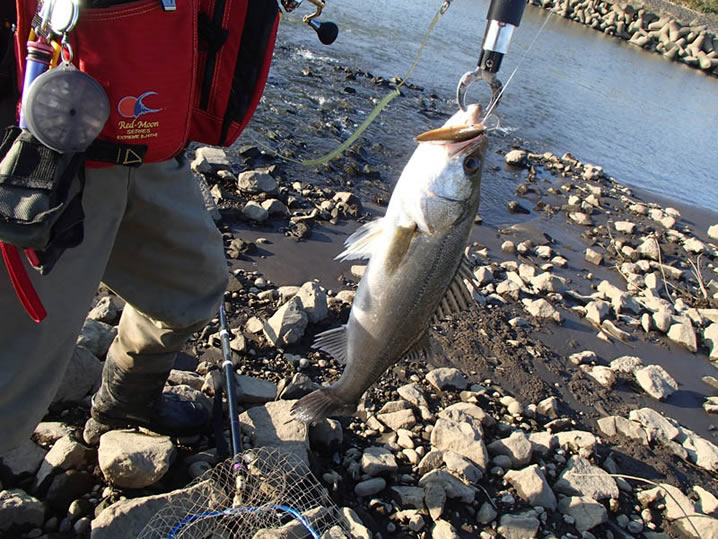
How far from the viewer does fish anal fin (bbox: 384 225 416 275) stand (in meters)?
2.50

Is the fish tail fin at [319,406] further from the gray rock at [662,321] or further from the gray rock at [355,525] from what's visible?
the gray rock at [662,321]

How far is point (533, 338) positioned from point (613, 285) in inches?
83.3

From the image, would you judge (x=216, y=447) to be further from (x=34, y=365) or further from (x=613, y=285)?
(x=613, y=285)

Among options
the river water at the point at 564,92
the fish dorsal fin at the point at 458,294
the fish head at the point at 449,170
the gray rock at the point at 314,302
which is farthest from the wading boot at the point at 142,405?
the river water at the point at 564,92

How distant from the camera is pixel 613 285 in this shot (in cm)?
670

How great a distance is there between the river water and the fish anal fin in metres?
6.33

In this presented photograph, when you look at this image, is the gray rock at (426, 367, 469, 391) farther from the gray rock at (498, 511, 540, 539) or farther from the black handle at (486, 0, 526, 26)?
the black handle at (486, 0, 526, 26)

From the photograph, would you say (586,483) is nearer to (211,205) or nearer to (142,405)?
(142,405)

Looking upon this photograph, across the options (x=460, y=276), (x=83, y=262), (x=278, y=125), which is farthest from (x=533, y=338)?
(x=278, y=125)

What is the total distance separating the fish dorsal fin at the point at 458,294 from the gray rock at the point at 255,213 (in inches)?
135

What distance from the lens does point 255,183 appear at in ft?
20.3

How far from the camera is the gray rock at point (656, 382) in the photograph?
4875 mm

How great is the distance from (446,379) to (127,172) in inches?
115

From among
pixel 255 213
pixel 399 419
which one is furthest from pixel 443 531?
pixel 255 213
